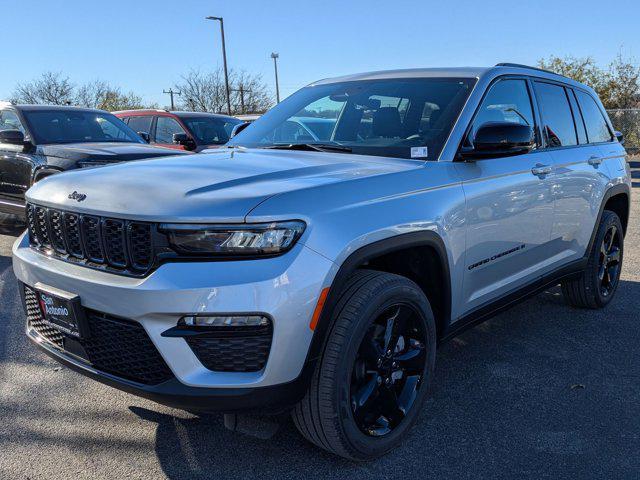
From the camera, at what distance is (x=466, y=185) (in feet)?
10.1

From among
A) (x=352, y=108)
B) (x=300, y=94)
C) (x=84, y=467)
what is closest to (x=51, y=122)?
(x=300, y=94)

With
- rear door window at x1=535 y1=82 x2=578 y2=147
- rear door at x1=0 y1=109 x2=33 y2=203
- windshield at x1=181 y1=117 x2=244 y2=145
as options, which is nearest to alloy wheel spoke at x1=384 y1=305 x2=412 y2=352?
rear door window at x1=535 y1=82 x2=578 y2=147

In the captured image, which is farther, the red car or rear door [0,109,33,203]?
the red car

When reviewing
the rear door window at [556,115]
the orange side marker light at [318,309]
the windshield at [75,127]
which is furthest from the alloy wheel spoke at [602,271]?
the windshield at [75,127]

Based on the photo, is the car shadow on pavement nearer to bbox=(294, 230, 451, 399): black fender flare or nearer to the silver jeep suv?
the silver jeep suv

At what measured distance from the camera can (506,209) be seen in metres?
3.35

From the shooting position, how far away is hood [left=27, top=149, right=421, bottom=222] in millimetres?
2236

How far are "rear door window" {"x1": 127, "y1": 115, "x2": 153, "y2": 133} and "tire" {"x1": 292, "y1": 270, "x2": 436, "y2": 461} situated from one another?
9.25 m

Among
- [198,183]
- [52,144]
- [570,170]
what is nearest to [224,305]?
[198,183]

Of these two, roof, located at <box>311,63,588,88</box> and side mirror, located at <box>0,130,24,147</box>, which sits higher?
roof, located at <box>311,63,588,88</box>

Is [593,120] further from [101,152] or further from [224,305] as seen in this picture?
[101,152]

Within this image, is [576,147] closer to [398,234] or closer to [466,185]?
[466,185]

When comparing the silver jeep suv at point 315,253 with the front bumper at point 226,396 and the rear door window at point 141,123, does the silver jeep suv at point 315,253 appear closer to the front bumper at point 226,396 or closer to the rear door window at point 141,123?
the front bumper at point 226,396

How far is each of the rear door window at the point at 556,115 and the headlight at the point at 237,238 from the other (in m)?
2.58
